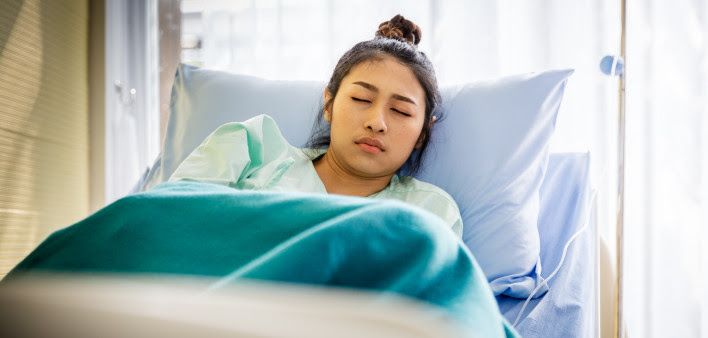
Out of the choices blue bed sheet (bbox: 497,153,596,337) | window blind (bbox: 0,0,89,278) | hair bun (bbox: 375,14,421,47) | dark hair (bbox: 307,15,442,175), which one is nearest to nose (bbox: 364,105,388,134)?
dark hair (bbox: 307,15,442,175)

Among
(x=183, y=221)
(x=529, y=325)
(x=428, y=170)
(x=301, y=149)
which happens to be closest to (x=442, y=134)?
(x=428, y=170)

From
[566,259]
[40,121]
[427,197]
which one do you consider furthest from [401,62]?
[40,121]

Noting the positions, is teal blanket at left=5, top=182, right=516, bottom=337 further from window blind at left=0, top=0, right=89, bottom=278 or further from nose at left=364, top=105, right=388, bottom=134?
window blind at left=0, top=0, right=89, bottom=278

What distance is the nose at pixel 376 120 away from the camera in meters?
1.12

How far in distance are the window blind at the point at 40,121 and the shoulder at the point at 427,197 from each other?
1330 millimetres

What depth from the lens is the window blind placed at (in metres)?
1.73

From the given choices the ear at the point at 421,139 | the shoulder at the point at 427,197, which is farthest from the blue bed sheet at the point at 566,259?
the ear at the point at 421,139

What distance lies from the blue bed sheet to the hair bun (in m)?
0.48

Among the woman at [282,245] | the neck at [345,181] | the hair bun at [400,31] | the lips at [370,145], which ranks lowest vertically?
the neck at [345,181]

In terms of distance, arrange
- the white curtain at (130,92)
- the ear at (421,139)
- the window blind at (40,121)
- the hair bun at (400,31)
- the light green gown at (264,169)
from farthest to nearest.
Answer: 1. the white curtain at (130,92)
2. the window blind at (40,121)
3. the hair bun at (400,31)
4. the ear at (421,139)
5. the light green gown at (264,169)

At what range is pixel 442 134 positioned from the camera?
131cm

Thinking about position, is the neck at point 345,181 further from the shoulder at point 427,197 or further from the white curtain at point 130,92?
the white curtain at point 130,92

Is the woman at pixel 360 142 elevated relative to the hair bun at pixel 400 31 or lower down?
lower down

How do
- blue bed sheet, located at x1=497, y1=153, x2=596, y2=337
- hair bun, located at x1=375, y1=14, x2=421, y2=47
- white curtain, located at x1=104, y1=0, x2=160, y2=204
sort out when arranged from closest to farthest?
blue bed sheet, located at x1=497, y1=153, x2=596, y2=337 < hair bun, located at x1=375, y1=14, x2=421, y2=47 < white curtain, located at x1=104, y1=0, x2=160, y2=204
